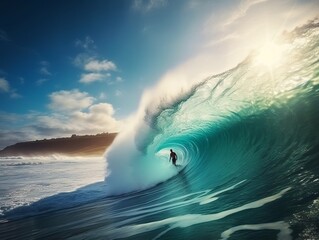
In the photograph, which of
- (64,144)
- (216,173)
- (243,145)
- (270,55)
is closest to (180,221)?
(216,173)

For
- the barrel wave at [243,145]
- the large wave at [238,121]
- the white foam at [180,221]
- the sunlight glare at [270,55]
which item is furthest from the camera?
the sunlight glare at [270,55]

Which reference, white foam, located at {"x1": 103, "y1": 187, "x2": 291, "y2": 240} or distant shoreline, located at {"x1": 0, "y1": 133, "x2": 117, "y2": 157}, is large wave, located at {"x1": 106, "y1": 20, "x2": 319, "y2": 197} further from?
distant shoreline, located at {"x1": 0, "y1": 133, "x2": 117, "y2": 157}

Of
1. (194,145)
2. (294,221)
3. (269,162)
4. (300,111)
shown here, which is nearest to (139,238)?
(294,221)

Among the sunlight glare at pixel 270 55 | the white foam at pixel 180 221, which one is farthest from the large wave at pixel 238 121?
the white foam at pixel 180 221

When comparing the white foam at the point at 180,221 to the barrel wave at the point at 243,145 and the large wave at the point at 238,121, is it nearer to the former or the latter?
the barrel wave at the point at 243,145

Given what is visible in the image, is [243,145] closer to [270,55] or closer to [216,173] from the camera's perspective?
[216,173]

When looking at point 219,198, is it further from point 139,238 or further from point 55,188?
point 55,188
